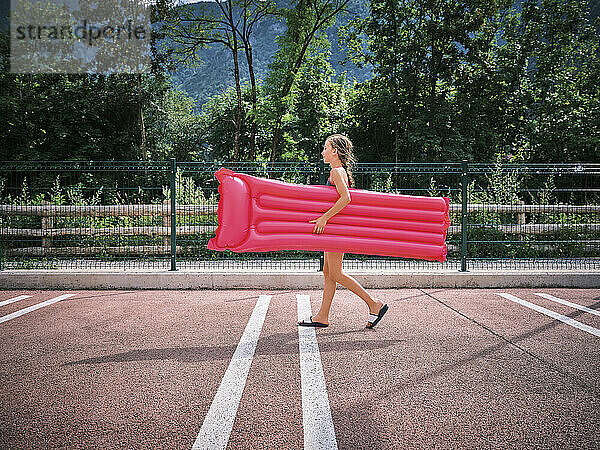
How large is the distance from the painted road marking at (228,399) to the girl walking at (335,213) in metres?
0.88

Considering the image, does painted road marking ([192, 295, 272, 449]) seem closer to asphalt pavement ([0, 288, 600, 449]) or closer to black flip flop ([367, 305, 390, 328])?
asphalt pavement ([0, 288, 600, 449])

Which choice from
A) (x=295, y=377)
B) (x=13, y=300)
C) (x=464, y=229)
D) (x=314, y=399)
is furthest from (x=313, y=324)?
(x=13, y=300)

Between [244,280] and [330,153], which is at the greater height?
[330,153]

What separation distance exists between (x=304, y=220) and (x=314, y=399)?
2130mm

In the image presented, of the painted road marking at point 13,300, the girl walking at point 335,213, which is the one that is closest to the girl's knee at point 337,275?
the girl walking at point 335,213

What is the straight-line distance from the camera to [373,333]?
579cm

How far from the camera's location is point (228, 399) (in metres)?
3.66

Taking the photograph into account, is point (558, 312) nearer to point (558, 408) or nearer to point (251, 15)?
point (558, 408)

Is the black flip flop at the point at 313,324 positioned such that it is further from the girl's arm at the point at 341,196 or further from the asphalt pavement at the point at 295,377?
the girl's arm at the point at 341,196

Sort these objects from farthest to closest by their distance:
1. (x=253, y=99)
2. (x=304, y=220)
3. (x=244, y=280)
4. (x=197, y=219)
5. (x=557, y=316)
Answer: (x=253, y=99)
(x=197, y=219)
(x=244, y=280)
(x=557, y=316)
(x=304, y=220)

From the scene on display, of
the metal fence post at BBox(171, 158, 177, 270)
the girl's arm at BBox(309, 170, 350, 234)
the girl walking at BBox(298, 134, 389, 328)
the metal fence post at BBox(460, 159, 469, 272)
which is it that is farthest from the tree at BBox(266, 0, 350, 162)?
the girl's arm at BBox(309, 170, 350, 234)

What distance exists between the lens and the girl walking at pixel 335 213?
5.18 m

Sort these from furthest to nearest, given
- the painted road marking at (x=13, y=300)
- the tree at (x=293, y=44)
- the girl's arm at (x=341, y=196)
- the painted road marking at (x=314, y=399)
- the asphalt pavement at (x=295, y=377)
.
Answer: the tree at (x=293, y=44)
the painted road marking at (x=13, y=300)
the girl's arm at (x=341, y=196)
the asphalt pavement at (x=295, y=377)
the painted road marking at (x=314, y=399)

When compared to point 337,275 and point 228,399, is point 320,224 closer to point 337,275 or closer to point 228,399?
point 337,275
